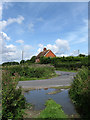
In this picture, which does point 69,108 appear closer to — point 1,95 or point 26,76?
point 1,95

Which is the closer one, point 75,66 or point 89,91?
point 89,91

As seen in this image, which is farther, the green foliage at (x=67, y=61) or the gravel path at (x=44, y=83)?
the green foliage at (x=67, y=61)

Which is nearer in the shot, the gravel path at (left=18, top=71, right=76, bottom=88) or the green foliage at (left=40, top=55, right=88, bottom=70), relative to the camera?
the gravel path at (left=18, top=71, right=76, bottom=88)

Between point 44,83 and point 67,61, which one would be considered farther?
point 67,61

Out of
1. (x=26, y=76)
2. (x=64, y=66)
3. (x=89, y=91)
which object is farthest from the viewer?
(x=64, y=66)

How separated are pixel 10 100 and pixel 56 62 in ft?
95.4

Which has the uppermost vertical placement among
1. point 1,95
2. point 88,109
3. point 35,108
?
point 1,95

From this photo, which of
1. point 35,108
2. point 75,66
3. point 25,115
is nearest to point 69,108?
point 35,108

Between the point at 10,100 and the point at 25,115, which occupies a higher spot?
the point at 10,100

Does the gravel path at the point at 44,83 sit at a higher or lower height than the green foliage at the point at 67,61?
lower

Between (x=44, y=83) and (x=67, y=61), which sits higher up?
(x=67, y=61)

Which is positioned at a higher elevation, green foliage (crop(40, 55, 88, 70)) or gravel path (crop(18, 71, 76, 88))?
green foliage (crop(40, 55, 88, 70))

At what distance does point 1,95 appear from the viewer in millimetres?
3977

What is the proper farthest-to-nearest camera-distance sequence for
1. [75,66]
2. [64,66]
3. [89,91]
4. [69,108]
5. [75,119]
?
1. [64,66]
2. [75,66]
3. [69,108]
4. [89,91]
5. [75,119]
